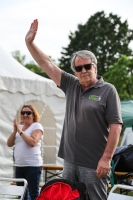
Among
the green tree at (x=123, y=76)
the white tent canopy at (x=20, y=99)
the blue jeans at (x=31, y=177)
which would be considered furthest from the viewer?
the green tree at (x=123, y=76)

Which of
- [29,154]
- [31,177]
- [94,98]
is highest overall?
[94,98]

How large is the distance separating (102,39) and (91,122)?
47.5m

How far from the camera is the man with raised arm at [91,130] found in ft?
13.5

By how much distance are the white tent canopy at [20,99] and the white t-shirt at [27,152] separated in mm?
2635

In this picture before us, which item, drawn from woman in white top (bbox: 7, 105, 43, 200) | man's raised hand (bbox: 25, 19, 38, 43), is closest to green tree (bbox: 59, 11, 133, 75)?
woman in white top (bbox: 7, 105, 43, 200)

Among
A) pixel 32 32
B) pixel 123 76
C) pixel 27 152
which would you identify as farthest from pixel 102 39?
pixel 32 32

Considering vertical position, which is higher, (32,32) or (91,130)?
(32,32)

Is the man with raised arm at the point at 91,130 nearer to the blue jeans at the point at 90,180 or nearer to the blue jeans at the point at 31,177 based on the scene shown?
the blue jeans at the point at 90,180

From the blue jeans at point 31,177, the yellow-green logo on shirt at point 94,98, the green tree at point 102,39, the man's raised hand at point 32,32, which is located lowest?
the blue jeans at point 31,177

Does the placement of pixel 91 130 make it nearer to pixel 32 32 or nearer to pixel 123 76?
pixel 32 32

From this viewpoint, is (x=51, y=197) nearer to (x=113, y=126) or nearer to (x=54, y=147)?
(x=113, y=126)

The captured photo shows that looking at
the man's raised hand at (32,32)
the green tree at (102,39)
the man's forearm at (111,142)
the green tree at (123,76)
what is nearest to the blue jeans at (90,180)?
the man's forearm at (111,142)

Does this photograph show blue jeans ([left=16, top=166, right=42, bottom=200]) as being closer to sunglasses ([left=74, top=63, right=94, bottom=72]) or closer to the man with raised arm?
the man with raised arm

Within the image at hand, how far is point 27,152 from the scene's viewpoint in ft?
23.2
